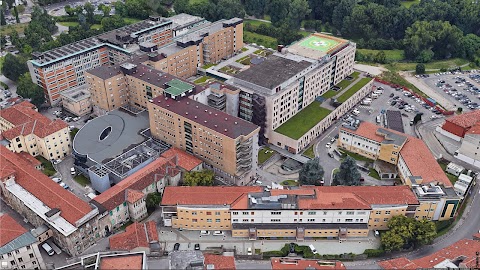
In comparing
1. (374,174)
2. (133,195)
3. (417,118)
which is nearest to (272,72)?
(374,174)

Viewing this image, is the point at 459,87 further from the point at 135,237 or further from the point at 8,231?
the point at 8,231

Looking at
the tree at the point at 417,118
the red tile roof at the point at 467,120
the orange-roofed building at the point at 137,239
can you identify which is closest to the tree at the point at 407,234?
the red tile roof at the point at 467,120

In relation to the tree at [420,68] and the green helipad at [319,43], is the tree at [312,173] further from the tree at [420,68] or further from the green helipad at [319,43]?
the tree at [420,68]

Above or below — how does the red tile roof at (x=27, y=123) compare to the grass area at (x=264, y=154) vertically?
above

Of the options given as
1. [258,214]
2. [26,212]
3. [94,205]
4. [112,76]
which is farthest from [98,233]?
[112,76]

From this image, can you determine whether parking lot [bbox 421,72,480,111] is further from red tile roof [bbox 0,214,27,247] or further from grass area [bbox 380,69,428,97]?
red tile roof [bbox 0,214,27,247]
